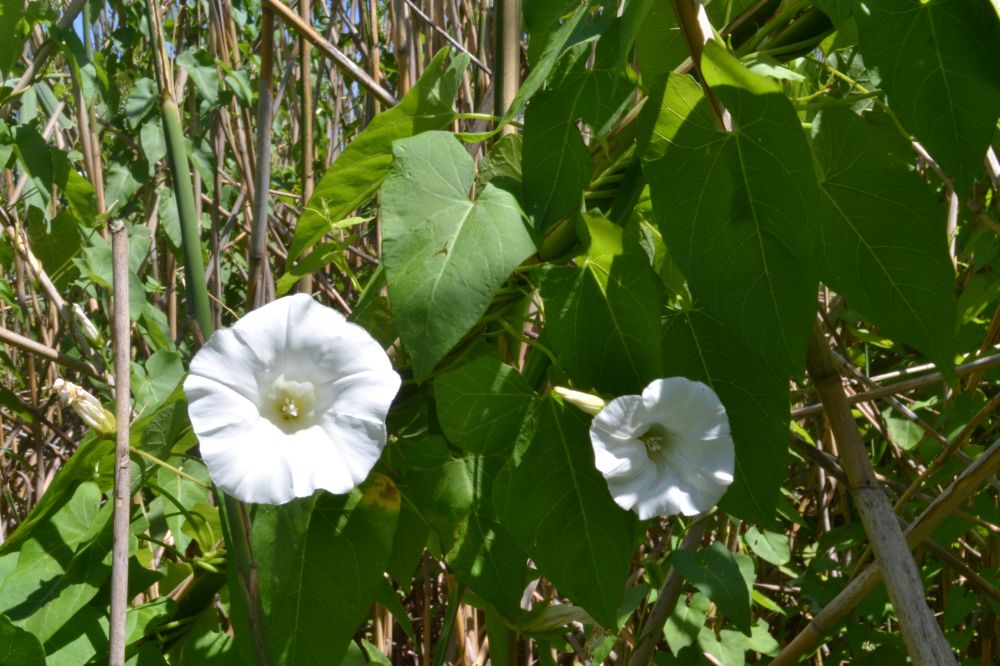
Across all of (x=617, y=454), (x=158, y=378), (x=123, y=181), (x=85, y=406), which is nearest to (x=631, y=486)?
(x=617, y=454)

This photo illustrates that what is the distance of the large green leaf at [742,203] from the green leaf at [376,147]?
21cm

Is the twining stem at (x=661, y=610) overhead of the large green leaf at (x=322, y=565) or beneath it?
beneath

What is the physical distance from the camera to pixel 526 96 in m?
0.55

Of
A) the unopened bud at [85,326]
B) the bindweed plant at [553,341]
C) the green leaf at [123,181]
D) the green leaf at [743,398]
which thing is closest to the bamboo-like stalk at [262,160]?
the bindweed plant at [553,341]

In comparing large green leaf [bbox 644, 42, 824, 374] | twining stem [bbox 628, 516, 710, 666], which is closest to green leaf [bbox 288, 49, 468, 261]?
large green leaf [bbox 644, 42, 824, 374]

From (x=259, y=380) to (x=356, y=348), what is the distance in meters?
0.06

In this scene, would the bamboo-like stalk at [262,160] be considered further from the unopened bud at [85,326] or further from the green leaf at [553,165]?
the green leaf at [553,165]

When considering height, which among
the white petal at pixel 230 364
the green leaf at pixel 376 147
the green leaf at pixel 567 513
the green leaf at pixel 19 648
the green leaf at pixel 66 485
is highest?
the green leaf at pixel 376 147

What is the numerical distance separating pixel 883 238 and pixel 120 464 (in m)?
0.42

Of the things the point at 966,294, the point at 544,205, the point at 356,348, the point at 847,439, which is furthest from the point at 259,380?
the point at 966,294

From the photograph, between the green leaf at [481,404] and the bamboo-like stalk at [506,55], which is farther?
the bamboo-like stalk at [506,55]

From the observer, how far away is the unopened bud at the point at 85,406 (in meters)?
0.59

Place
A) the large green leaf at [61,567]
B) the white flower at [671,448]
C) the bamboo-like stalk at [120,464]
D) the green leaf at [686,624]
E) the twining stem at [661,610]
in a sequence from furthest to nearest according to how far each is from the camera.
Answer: the green leaf at [686,624], the twining stem at [661,610], the large green leaf at [61,567], the white flower at [671,448], the bamboo-like stalk at [120,464]

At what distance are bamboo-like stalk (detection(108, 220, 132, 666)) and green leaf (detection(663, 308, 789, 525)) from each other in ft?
1.02
